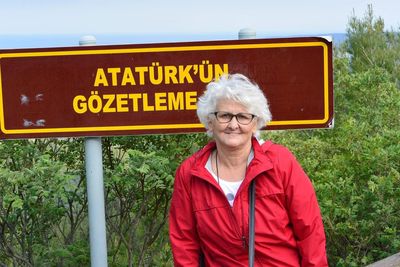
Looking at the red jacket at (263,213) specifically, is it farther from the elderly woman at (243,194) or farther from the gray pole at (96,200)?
the gray pole at (96,200)

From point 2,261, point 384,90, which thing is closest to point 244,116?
point 2,261

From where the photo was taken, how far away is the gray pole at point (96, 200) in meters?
4.30

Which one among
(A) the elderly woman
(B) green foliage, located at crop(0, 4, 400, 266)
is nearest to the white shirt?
(A) the elderly woman

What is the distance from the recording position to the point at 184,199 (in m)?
2.96

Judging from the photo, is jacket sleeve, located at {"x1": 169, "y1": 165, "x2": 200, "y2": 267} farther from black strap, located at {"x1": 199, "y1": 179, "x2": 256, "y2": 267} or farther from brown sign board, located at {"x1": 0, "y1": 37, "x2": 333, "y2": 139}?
brown sign board, located at {"x1": 0, "y1": 37, "x2": 333, "y2": 139}

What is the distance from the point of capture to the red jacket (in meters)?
2.83

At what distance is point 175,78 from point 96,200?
2.81 feet

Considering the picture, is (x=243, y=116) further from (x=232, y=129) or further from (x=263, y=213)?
(x=263, y=213)

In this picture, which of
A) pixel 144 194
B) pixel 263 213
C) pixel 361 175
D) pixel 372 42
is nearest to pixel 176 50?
pixel 144 194

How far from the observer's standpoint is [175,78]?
4.13 m

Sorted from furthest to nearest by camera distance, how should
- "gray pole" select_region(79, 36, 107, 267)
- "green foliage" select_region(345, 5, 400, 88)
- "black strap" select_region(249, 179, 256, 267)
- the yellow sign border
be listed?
1. "green foliage" select_region(345, 5, 400, 88)
2. "gray pole" select_region(79, 36, 107, 267)
3. the yellow sign border
4. "black strap" select_region(249, 179, 256, 267)

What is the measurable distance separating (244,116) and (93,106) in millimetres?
1473

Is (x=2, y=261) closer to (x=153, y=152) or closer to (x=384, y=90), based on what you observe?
(x=153, y=152)

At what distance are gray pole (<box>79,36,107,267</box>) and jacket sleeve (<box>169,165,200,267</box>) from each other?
1.35 m
